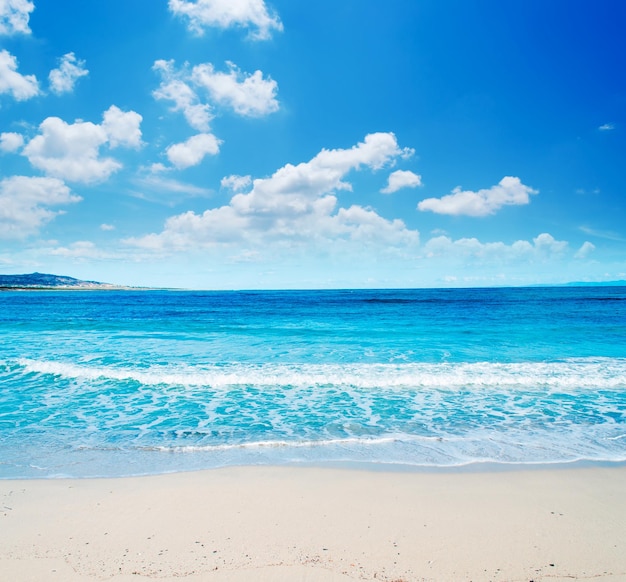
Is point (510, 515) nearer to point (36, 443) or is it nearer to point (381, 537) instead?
point (381, 537)

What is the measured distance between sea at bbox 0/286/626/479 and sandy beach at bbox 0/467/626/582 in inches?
30.7

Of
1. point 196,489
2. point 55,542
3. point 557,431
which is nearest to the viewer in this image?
point 55,542

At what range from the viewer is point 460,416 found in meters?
10.6

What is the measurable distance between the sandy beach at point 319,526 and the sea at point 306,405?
780mm

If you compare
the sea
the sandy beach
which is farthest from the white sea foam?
the sandy beach

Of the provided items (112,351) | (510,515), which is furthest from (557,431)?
(112,351)

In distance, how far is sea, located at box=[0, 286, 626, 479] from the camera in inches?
318

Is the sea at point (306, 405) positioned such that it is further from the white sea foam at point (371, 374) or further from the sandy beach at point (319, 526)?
the sandy beach at point (319, 526)

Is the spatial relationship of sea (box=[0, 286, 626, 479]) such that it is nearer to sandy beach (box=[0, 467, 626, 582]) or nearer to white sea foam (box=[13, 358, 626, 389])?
white sea foam (box=[13, 358, 626, 389])

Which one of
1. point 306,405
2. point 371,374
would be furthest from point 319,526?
point 371,374

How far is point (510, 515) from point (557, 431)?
15.6 ft

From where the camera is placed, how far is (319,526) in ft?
18.1

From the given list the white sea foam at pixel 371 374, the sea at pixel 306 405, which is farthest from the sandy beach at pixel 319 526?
the white sea foam at pixel 371 374

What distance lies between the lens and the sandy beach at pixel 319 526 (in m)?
4.55
